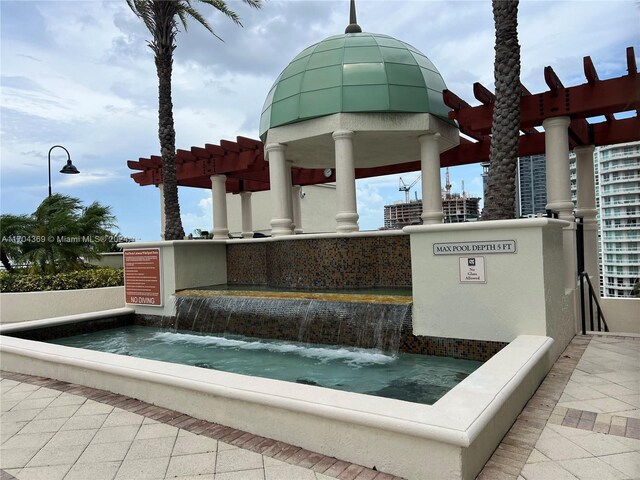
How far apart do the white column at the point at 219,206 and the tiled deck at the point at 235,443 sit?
1078cm

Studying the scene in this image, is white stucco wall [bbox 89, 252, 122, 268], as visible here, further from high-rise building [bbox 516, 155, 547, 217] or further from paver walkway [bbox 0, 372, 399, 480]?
high-rise building [bbox 516, 155, 547, 217]

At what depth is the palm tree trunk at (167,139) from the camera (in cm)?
1382

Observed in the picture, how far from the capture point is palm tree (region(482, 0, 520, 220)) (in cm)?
786

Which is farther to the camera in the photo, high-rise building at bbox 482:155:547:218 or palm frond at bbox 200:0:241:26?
high-rise building at bbox 482:155:547:218

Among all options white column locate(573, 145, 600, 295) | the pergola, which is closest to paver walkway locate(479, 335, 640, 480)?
the pergola

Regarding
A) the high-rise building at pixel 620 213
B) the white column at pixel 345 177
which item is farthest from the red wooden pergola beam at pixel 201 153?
the high-rise building at pixel 620 213

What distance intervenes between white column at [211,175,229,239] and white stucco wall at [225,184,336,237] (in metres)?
11.4

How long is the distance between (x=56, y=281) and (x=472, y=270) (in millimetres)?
14686

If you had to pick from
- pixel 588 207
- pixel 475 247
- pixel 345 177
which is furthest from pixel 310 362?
pixel 588 207

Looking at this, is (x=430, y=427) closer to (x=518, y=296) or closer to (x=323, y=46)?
(x=518, y=296)

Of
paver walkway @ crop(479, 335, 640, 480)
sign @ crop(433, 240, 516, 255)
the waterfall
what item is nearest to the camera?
paver walkway @ crop(479, 335, 640, 480)

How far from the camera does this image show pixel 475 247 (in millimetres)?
6355

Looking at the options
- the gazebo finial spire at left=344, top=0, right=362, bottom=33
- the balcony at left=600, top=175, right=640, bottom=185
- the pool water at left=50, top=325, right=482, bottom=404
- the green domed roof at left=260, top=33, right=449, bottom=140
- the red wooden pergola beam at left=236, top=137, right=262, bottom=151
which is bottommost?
the pool water at left=50, top=325, right=482, bottom=404

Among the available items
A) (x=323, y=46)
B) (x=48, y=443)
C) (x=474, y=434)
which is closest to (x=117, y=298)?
(x=323, y=46)
